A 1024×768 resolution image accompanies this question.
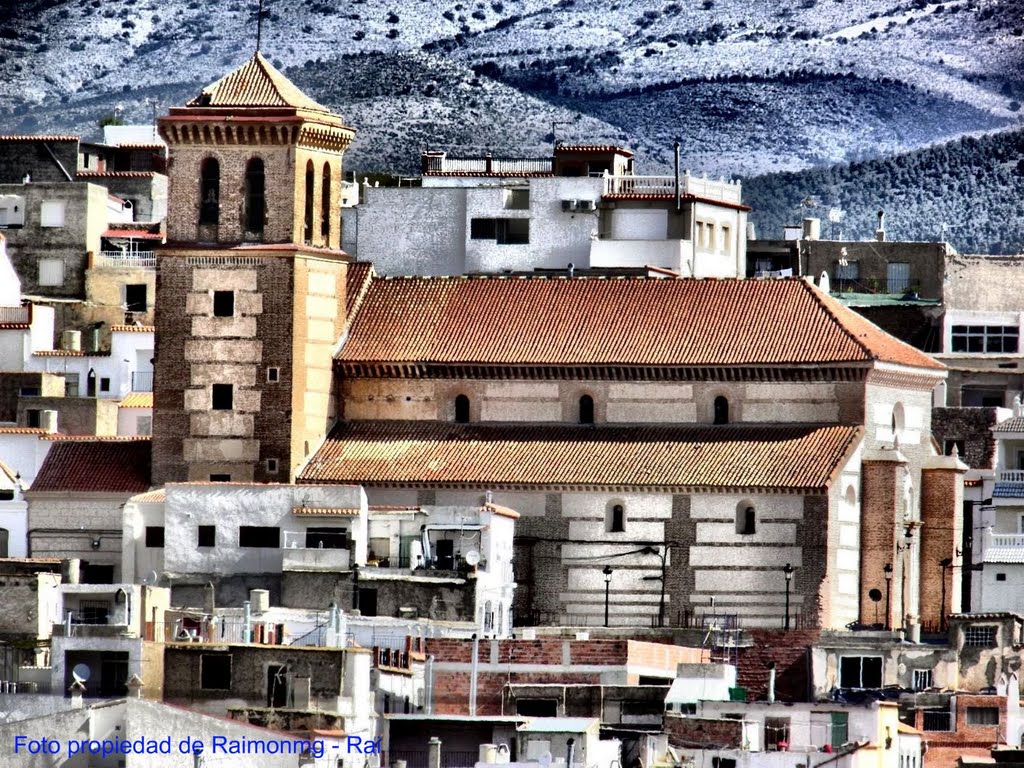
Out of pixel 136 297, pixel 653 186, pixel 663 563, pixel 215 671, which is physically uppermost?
pixel 653 186

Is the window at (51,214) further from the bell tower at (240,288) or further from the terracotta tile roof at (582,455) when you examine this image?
the terracotta tile roof at (582,455)

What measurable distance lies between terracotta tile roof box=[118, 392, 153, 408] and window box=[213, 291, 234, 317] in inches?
Answer: 361

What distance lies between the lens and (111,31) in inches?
7613

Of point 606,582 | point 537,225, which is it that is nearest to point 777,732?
point 606,582

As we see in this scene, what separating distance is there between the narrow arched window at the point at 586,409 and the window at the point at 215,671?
2878 cm

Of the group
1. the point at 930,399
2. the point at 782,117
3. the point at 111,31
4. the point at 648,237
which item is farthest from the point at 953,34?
the point at 930,399

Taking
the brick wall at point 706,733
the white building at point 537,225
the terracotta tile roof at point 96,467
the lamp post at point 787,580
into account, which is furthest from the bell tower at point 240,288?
the brick wall at point 706,733

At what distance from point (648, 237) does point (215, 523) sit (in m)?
26.3

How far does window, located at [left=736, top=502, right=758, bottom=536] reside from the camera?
350ft

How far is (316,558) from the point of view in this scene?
102562 mm

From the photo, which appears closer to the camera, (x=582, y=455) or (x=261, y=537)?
(x=261, y=537)

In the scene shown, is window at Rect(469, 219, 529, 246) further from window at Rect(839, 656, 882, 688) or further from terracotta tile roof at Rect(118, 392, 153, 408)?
window at Rect(839, 656, 882, 688)

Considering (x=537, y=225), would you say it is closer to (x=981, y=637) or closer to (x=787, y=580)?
(x=787, y=580)

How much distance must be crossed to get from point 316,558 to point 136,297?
1099 inches
